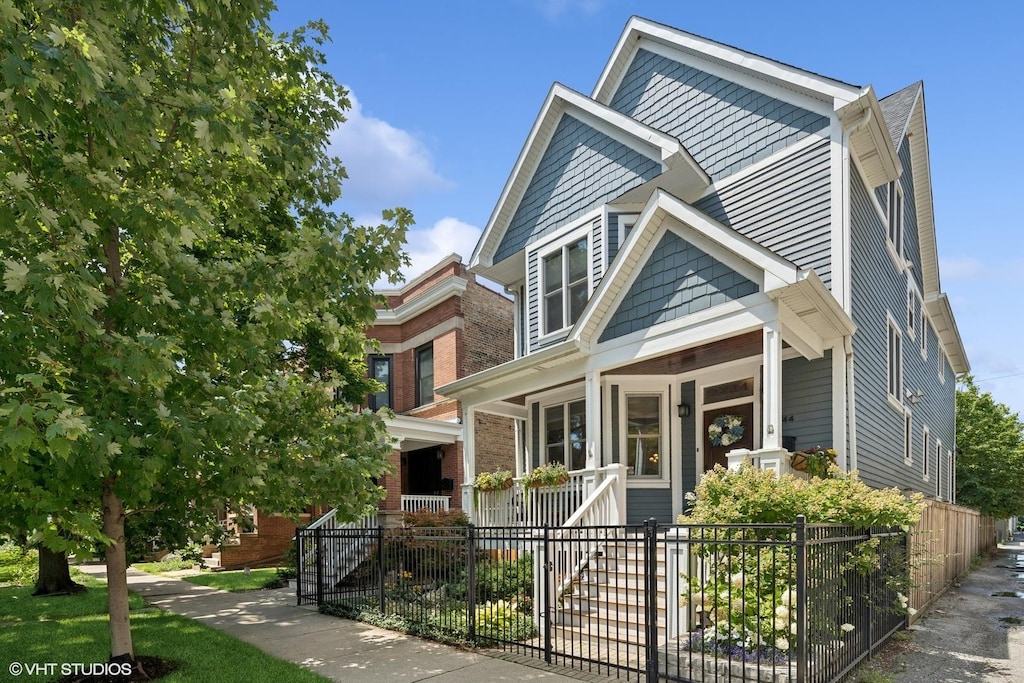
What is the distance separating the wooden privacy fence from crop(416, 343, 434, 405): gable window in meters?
12.6

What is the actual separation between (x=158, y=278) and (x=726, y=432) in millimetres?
8481

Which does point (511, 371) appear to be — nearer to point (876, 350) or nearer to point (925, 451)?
point (876, 350)

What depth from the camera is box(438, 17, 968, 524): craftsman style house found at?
9070 mm

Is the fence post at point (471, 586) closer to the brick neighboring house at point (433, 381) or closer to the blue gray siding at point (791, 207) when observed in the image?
the blue gray siding at point (791, 207)

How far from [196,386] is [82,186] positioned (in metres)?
1.94

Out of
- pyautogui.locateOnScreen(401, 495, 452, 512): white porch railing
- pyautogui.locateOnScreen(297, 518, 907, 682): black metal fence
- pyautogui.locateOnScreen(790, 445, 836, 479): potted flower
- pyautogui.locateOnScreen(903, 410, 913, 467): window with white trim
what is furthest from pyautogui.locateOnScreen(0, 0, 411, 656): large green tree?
pyautogui.locateOnScreen(903, 410, 913, 467): window with white trim

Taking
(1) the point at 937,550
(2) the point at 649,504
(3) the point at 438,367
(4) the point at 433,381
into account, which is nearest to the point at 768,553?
(2) the point at 649,504

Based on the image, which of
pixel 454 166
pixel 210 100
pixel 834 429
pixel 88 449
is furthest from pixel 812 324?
pixel 88 449

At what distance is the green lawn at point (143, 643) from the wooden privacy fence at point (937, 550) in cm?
754

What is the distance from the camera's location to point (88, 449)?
481 cm

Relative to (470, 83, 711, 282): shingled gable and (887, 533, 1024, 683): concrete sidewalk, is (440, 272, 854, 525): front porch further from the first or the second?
(470, 83, 711, 282): shingled gable

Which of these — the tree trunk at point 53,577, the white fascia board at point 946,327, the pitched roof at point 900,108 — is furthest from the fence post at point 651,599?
the white fascia board at point 946,327

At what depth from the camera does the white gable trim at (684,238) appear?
7.99m

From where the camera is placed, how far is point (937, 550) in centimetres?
1030
